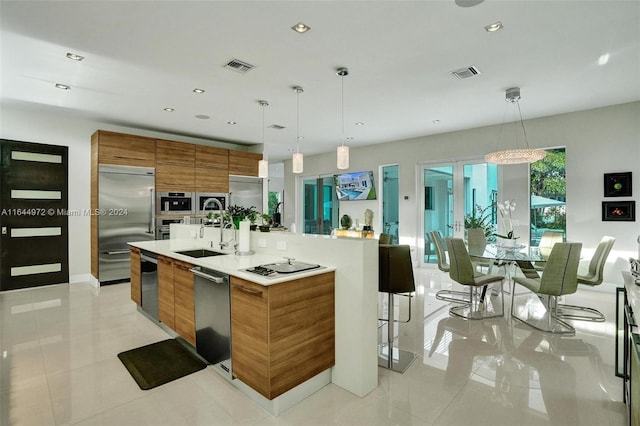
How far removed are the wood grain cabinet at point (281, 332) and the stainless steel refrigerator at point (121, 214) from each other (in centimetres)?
433

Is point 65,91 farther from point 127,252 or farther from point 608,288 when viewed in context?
point 608,288

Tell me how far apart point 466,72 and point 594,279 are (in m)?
2.92

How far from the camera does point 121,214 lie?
555cm

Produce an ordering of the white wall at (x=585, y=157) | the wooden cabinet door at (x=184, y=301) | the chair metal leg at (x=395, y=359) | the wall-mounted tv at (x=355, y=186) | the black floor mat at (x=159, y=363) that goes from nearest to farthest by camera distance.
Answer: the black floor mat at (x=159, y=363) → the chair metal leg at (x=395, y=359) → the wooden cabinet door at (x=184, y=301) → the white wall at (x=585, y=157) → the wall-mounted tv at (x=355, y=186)

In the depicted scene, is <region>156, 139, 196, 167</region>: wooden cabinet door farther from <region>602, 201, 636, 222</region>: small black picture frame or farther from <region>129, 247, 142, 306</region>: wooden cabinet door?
<region>602, 201, 636, 222</region>: small black picture frame

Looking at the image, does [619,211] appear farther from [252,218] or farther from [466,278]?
[252,218]

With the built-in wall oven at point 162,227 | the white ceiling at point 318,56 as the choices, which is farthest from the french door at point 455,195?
the built-in wall oven at point 162,227

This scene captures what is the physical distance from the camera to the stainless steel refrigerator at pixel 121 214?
538cm

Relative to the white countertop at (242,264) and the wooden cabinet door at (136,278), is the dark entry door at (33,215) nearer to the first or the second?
the wooden cabinet door at (136,278)

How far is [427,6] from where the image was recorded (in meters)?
2.45

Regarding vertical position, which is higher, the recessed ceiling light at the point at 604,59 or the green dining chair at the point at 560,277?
the recessed ceiling light at the point at 604,59

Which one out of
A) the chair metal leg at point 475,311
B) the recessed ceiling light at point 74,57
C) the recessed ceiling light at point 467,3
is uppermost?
the recessed ceiling light at point 74,57

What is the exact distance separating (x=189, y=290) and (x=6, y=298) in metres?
4.08

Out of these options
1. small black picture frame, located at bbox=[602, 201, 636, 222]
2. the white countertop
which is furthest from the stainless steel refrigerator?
small black picture frame, located at bbox=[602, 201, 636, 222]
